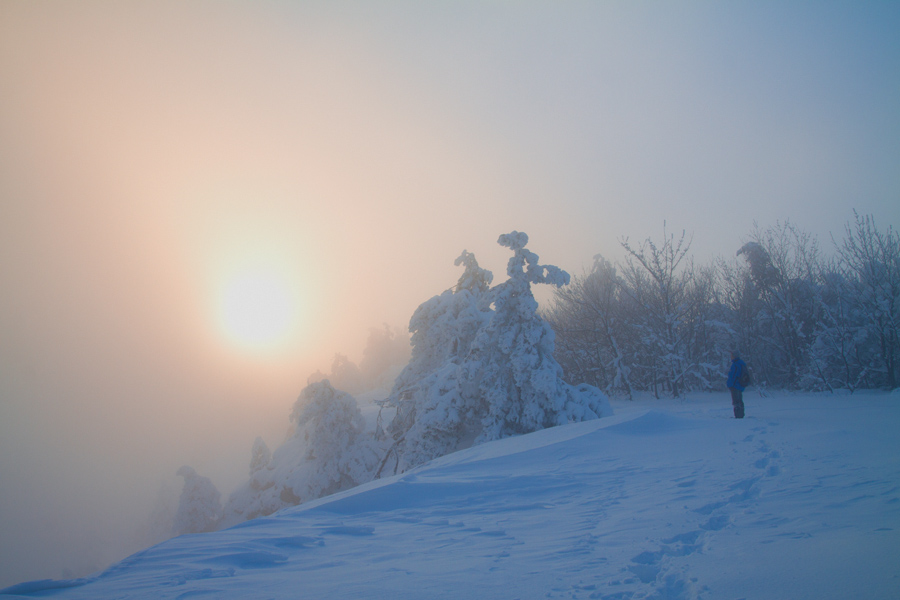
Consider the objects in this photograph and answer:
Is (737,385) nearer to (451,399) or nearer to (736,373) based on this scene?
(736,373)

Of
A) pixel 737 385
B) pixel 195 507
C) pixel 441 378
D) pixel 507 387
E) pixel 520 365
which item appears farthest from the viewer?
pixel 195 507

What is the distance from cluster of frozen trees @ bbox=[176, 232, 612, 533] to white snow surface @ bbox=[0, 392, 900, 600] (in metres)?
8.21

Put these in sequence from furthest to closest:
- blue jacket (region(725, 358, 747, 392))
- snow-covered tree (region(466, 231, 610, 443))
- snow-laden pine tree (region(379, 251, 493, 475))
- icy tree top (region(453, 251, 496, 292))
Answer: icy tree top (region(453, 251, 496, 292)) < snow-laden pine tree (region(379, 251, 493, 475)) < snow-covered tree (region(466, 231, 610, 443)) < blue jacket (region(725, 358, 747, 392))

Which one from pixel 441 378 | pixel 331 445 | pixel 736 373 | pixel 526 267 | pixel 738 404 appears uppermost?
pixel 526 267

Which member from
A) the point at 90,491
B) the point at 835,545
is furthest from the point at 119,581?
the point at 90,491

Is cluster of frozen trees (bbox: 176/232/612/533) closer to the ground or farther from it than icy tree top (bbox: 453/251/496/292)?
closer to the ground

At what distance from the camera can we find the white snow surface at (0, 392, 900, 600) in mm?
2885

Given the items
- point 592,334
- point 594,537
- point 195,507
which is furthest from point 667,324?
point 195,507

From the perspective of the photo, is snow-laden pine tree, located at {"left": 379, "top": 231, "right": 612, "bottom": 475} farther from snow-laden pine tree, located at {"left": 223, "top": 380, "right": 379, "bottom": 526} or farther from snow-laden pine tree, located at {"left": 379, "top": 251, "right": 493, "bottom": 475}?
snow-laden pine tree, located at {"left": 223, "top": 380, "right": 379, "bottom": 526}

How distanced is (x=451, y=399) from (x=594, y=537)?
12.6 m

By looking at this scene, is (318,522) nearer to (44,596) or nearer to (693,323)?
(44,596)

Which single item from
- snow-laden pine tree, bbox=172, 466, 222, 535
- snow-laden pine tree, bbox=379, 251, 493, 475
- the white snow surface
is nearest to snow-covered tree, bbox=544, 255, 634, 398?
snow-laden pine tree, bbox=379, 251, 493, 475

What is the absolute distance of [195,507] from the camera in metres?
29.0

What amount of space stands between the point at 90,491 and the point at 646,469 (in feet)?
237
